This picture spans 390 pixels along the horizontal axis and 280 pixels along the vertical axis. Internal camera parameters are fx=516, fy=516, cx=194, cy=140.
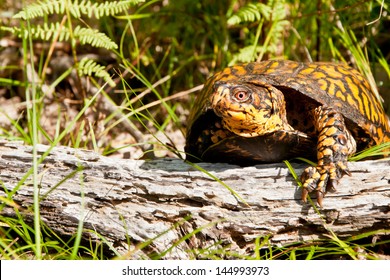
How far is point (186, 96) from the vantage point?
14.2 feet

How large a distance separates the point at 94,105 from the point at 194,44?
1.01m

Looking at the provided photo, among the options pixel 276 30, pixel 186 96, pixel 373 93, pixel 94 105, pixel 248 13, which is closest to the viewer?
pixel 373 93

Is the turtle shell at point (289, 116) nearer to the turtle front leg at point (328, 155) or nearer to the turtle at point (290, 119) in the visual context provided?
the turtle at point (290, 119)

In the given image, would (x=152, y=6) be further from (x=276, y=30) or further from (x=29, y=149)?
(x=29, y=149)

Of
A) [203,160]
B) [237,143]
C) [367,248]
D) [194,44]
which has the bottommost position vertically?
[367,248]

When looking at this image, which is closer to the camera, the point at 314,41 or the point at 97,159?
the point at 97,159

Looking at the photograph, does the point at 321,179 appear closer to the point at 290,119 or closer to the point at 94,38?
the point at 290,119

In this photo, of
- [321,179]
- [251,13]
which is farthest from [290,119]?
[251,13]

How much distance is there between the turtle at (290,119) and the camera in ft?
8.12

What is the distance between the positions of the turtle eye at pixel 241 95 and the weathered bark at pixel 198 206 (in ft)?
1.21

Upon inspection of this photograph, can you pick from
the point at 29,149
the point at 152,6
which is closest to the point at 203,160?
the point at 29,149

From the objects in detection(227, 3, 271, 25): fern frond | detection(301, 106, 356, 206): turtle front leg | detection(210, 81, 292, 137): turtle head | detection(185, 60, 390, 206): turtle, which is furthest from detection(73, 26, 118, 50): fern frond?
detection(301, 106, 356, 206): turtle front leg

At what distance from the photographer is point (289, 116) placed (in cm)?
290

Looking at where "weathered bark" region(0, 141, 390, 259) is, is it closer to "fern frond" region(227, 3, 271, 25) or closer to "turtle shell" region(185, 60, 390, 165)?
"turtle shell" region(185, 60, 390, 165)
